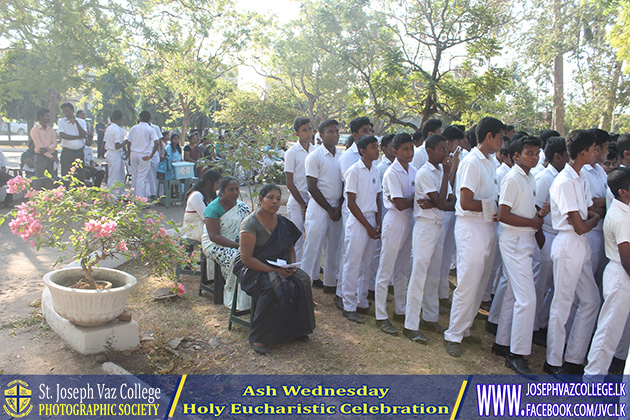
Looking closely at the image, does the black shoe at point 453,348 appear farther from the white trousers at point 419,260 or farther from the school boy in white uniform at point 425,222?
the white trousers at point 419,260

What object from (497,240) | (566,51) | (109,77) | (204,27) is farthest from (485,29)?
(109,77)

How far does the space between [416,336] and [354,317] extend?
0.76 metres

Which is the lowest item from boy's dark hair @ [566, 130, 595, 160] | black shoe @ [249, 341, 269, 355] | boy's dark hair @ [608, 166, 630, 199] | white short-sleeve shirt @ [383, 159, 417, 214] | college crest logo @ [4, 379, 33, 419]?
college crest logo @ [4, 379, 33, 419]

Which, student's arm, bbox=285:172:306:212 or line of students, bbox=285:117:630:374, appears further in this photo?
student's arm, bbox=285:172:306:212

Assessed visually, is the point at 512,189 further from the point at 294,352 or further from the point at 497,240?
the point at 294,352

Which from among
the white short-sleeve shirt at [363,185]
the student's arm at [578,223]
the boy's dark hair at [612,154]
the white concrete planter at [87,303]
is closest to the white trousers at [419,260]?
the white short-sleeve shirt at [363,185]

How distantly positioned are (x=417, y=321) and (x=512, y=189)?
1619mm

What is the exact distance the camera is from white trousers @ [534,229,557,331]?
4.93 metres

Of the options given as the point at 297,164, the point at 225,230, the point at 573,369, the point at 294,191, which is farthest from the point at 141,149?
the point at 573,369

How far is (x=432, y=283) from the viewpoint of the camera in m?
5.28

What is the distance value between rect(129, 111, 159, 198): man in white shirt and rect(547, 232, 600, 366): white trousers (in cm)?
855

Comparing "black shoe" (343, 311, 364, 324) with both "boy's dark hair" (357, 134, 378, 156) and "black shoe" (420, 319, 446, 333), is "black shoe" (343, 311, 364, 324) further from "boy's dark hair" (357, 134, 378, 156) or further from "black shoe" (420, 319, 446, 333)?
"boy's dark hair" (357, 134, 378, 156)

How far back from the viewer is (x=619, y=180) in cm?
399

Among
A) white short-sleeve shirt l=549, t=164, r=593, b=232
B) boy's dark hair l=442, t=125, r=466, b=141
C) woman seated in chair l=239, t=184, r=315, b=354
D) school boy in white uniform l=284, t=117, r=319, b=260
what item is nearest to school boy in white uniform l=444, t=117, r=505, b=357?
white short-sleeve shirt l=549, t=164, r=593, b=232
